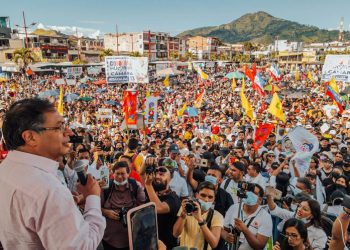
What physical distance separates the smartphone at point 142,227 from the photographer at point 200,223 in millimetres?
719

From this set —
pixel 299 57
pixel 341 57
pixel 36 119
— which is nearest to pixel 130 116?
pixel 36 119

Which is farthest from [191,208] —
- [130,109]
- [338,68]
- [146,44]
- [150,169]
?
[146,44]

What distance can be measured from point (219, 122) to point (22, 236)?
11348mm

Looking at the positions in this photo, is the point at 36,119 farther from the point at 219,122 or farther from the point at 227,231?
the point at 219,122

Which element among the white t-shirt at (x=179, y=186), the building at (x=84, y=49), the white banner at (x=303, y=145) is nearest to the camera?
the white t-shirt at (x=179, y=186)

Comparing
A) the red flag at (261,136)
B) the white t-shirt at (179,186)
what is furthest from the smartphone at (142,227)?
the red flag at (261,136)

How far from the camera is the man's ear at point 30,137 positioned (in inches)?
53.9

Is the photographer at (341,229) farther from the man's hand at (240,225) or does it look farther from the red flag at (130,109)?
the red flag at (130,109)

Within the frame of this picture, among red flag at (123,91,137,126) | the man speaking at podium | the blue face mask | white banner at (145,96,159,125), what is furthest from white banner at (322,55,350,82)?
the man speaking at podium

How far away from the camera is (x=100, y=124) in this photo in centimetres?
1302

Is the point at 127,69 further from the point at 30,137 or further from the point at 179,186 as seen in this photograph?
the point at 30,137

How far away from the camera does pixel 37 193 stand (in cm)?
123

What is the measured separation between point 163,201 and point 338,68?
1316 cm

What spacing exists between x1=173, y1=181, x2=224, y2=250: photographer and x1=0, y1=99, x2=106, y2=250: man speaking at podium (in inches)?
46.4
